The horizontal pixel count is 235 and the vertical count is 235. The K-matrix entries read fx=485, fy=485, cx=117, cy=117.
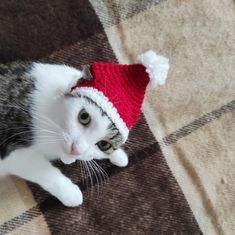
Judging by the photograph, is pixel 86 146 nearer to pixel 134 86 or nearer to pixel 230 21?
pixel 134 86

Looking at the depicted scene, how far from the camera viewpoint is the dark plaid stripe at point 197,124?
1.02 metres

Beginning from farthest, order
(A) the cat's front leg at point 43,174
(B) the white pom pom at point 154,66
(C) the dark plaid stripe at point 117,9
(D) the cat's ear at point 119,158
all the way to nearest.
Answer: (C) the dark plaid stripe at point 117,9 < (D) the cat's ear at point 119,158 < (A) the cat's front leg at point 43,174 < (B) the white pom pom at point 154,66

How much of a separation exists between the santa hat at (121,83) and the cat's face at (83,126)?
1 centimetres

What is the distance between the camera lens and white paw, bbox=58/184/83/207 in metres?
0.90

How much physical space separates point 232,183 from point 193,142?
12 centimetres

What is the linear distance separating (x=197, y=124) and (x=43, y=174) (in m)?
0.36

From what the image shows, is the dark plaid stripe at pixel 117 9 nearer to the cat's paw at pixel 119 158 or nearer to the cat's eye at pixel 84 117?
the cat's paw at pixel 119 158

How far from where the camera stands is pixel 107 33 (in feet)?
3.49

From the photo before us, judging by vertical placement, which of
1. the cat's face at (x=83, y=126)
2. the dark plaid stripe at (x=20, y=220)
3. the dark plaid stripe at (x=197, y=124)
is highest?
the dark plaid stripe at (x=197, y=124)

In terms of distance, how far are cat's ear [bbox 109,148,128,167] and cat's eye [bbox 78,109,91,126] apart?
240 mm

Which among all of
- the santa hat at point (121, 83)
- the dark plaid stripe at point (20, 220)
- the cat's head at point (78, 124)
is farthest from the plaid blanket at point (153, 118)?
the santa hat at point (121, 83)

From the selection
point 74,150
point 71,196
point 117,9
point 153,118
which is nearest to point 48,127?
point 74,150

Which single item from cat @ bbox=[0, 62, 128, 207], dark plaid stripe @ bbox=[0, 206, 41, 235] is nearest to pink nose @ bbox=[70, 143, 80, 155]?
cat @ bbox=[0, 62, 128, 207]

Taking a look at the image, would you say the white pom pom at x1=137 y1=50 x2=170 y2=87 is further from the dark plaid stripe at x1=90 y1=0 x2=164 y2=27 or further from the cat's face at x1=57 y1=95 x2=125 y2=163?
the dark plaid stripe at x1=90 y1=0 x2=164 y2=27
